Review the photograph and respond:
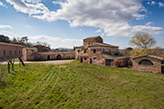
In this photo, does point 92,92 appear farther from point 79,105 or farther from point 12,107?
point 12,107

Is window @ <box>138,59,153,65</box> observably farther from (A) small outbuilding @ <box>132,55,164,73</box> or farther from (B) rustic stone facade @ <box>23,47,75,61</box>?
(B) rustic stone facade @ <box>23,47,75,61</box>

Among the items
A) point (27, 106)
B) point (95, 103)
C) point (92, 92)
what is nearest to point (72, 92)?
point (92, 92)

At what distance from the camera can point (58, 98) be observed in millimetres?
6980

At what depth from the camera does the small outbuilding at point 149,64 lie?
13891mm

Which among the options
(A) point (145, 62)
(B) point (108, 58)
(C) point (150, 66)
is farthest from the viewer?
(B) point (108, 58)

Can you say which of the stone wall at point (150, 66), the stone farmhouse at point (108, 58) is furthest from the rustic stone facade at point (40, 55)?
the stone wall at point (150, 66)

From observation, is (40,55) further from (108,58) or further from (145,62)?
(145,62)

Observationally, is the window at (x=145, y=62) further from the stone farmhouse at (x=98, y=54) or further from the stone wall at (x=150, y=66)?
the stone farmhouse at (x=98, y=54)

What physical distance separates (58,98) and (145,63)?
16706mm

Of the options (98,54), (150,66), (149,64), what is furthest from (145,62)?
(98,54)

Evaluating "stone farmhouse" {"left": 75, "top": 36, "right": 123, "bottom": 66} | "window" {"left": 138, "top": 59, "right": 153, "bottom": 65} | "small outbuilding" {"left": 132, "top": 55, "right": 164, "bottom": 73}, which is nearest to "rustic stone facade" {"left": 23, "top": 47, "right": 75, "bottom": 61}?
"stone farmhouse" {"left": 75, "top": 36, "right": 123, "bottom": 66}

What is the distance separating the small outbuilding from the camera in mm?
13891

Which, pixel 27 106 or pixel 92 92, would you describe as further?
pixel 92 92

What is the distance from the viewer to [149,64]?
15.0 meters
